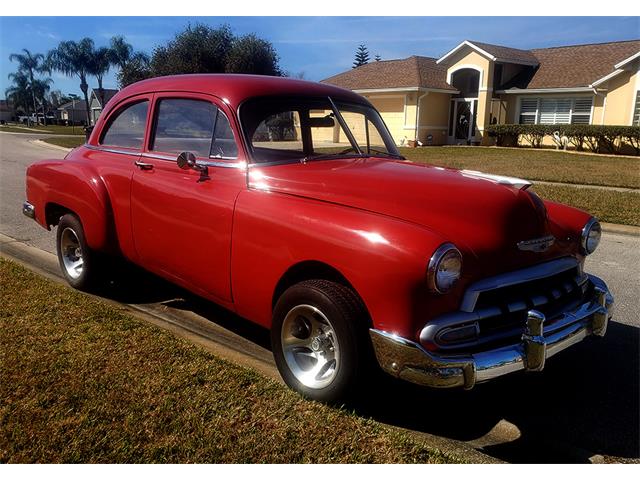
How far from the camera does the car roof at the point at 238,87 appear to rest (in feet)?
12.1

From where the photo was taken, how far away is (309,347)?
3068 mm

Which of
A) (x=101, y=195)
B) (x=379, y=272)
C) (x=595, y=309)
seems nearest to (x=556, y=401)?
(x=595, y=309)

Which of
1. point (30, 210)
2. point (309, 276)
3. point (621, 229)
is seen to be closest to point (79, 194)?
point (30, 210)

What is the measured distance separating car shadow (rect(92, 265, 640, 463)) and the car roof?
1.76 m

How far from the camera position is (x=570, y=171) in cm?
1445

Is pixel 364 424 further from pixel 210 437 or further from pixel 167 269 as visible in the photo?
pixel 167 269

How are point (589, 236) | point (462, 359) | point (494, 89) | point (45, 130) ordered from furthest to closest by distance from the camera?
point (45, 130) → point (494, 89) → point (589, 236) → point (462, 359)

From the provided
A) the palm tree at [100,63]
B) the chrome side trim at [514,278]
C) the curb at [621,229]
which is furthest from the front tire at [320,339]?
the palm tree at [100,63]

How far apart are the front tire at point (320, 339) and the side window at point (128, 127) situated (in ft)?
7.04

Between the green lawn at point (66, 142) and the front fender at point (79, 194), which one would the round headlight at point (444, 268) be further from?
the green lawn at point (66, 142)

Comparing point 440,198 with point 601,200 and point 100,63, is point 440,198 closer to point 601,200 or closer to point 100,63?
point 601,200

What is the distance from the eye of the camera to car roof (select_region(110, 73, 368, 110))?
3.70 metres

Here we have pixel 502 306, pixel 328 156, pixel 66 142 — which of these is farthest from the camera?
pixel 66 142

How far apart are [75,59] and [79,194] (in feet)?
209
